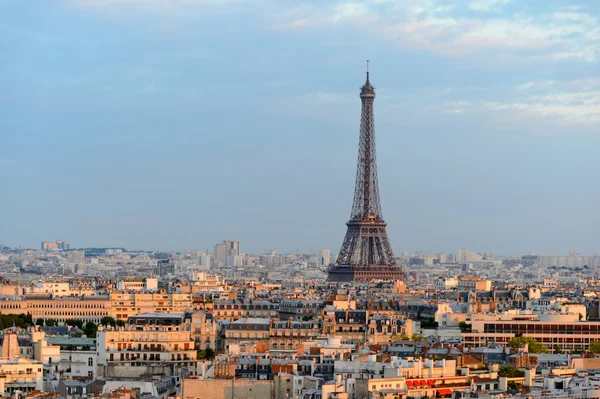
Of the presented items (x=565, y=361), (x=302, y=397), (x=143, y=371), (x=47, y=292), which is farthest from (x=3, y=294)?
(x=302, y=397)

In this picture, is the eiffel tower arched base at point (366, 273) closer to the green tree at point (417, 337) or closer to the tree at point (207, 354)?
the green tree at point (417, 337)

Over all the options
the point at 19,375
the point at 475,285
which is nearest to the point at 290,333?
the point at 19,375

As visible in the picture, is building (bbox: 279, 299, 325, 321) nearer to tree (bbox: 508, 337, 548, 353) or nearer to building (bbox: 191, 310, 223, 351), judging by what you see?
building (bbox: 191, 310, 223, 351)

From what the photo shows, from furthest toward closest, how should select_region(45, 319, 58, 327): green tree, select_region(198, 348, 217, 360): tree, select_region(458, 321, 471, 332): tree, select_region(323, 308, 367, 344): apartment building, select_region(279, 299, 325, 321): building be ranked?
1. select_region(279, 299, 325, 321): building
2. select_region(45, 319, 58, 327): green tree
3. select_region(458, 321, 471, 332): tree
4. select_region(323, 308, 367, 344): apartment building
5. select_region(198, 348, 217, 360): tree

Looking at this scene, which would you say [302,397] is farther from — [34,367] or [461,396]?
[34,367]

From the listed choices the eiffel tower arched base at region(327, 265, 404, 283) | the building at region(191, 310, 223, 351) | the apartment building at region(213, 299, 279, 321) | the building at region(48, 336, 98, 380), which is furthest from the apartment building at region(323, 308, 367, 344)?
the eiffel tower arched base at region(327, 265, 404, 283)

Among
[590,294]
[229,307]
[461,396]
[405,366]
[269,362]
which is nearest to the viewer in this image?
[461,396]
